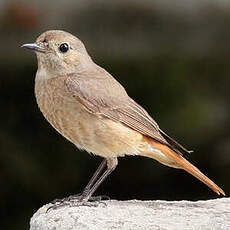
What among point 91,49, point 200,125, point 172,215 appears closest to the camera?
point 172,215

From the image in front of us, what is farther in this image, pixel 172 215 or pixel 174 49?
pixel 174 49

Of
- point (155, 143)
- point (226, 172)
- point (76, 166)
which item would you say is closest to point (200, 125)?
point (226, 172)

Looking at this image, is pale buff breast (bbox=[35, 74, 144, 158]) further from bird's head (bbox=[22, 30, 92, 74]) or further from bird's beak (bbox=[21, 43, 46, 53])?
bird's beak (bbox=[21, 43, 46, 53])

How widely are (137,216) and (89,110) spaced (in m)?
0.80

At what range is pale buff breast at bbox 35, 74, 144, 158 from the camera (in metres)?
6.59

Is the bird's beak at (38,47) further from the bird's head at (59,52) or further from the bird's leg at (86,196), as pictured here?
the bird's leg at (86,196)

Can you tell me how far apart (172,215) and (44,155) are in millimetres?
3027

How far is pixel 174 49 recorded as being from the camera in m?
9.72

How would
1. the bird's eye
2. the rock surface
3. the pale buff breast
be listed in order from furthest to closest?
the bird's eye < the pale buff breast < the rock surface

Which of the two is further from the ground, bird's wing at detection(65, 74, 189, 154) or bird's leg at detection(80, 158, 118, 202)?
bird's wing at detection(65, 74, 189, 154)

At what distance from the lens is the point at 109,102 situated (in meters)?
6.75

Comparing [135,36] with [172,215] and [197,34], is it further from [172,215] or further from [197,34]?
[172,215]

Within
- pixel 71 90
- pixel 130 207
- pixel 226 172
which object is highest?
pixel 71 90

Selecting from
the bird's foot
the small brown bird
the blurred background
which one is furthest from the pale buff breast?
the blurred background
